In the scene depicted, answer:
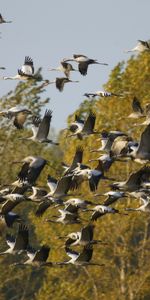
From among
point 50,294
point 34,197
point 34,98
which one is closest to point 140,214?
point 50,294

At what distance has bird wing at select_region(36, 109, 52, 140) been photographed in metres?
31.1

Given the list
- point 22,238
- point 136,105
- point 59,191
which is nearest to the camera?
point 59,191

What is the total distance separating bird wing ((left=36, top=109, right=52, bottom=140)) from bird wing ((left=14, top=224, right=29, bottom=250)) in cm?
253

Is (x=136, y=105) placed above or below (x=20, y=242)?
above

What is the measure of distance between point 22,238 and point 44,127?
3.15 m

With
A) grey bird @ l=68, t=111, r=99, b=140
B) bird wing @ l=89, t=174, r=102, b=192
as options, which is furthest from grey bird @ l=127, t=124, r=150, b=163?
grey bird @ l=68, t=111, r=99, b=140

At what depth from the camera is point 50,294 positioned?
43.9 meters

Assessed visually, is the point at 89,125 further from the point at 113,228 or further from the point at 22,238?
the point at 113,228

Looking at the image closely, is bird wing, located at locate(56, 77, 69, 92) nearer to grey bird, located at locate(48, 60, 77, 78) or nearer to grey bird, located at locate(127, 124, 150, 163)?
grey bird, located at locate(48, 60, 77, 78)

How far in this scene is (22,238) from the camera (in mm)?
30672

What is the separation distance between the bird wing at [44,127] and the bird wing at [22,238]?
8.29 feet

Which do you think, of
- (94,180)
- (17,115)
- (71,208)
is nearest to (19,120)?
(17,115)

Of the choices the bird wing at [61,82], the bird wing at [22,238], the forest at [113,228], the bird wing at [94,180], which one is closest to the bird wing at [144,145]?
the bird wing at [94,180]

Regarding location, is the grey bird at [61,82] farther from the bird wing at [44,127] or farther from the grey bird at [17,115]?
the bird wing at [44,127]
